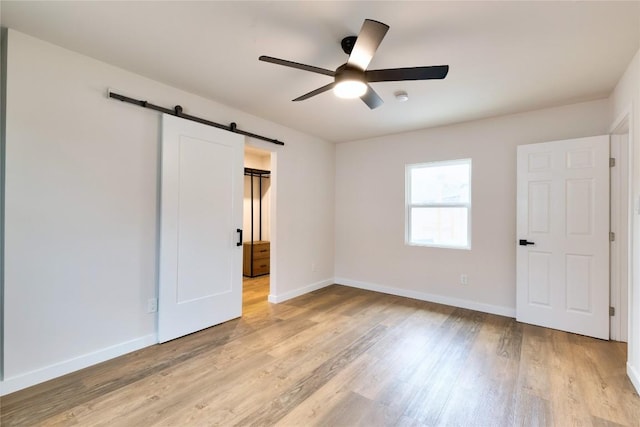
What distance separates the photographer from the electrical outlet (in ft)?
9.01

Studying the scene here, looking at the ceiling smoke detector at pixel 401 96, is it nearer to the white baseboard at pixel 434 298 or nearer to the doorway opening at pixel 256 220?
the white baseboard at pixel 434 298

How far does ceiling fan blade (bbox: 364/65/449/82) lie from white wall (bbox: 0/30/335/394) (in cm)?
205

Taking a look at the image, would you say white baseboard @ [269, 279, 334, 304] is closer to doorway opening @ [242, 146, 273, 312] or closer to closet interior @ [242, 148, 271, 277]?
doorway opening @ [242, 146, 273, 312]

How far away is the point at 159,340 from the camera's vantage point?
2771 mm

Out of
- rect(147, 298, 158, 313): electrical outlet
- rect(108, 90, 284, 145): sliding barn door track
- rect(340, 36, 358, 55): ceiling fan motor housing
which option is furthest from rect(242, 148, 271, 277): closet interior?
rect(340, 36, 358, 55): ceiling fan motor housing

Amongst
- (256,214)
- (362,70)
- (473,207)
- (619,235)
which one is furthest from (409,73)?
(256,214)

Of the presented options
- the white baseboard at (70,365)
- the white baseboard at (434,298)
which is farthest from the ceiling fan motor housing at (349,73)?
the white baseboard at (434,298)

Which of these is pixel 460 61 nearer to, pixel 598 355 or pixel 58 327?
pixel 598 355

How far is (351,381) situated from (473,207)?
2.79 meters

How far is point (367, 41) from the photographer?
1.65 metres

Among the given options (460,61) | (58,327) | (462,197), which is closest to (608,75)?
(460,61)

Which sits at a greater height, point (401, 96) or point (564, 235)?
point (401, 96)

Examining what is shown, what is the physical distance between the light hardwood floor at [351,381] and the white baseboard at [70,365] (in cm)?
6

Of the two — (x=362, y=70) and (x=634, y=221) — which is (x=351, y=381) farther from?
(x=634, y=221)
